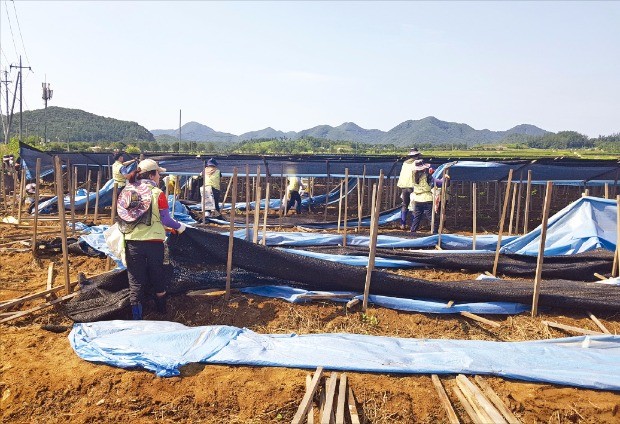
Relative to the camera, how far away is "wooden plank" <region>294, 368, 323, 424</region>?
9.70 feet

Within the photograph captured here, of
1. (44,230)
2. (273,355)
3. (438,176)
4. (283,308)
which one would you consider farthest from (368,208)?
→ (273,355)

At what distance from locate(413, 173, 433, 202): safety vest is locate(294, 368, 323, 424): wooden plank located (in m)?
5.70

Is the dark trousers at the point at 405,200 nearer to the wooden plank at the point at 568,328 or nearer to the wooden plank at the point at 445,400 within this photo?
the wooden plank at the point at 568,328

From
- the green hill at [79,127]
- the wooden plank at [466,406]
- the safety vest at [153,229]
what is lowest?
the wooden plank at [466,406]

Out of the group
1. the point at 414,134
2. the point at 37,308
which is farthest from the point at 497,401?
the point at 414,134

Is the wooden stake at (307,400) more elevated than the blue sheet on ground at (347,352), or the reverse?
the blue sheet on ground at (347,352)

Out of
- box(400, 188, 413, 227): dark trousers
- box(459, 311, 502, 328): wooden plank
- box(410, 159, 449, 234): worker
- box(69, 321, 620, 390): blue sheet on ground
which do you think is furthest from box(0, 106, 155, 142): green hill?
box(459, 311, 502, 328): wooden plank

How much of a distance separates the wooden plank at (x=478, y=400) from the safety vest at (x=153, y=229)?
2.74 meters

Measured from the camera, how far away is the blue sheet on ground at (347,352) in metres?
3.56

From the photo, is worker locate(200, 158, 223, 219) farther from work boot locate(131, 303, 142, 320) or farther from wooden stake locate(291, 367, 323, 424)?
wooden stake locate(291, 367, 323, 424)

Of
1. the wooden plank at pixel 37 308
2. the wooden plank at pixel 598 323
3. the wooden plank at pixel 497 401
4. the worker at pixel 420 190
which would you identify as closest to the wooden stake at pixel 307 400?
the wooden plank at pixel 497 401

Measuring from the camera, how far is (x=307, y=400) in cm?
310

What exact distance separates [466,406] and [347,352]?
975 mm

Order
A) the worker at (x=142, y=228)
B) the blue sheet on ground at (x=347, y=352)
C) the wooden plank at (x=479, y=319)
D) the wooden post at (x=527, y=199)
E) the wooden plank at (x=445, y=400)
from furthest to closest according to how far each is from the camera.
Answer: the wooden post at (x=527, y=199)
the wooden plank at (x=479, y=319)
the worker at (x=142, y=228)
the blue sheet on ground at (x=347, y=352)
the wooden plank at (x=445, y=400)
